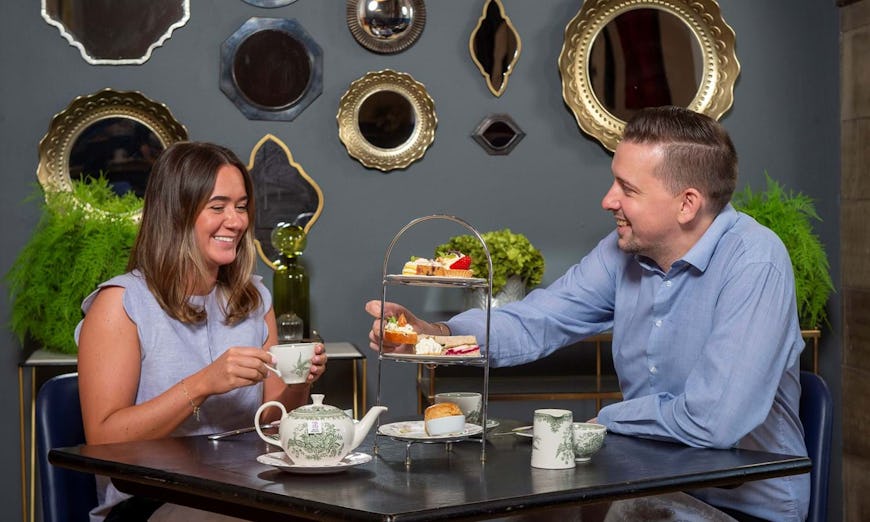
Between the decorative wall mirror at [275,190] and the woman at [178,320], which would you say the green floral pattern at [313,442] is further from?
the decorative wall mirror at [275,190]

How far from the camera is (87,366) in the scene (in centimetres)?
231

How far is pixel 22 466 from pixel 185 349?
149cm

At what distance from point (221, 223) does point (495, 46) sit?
188 cm

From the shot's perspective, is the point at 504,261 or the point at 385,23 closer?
the point at 504,261

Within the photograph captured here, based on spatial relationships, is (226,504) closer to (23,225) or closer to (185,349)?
(185,349)

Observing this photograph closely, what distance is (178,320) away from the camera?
2461 millimetres

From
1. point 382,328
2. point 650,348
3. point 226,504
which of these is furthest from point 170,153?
point 650,348

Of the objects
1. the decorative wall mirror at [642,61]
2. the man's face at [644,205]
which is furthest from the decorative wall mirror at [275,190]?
the man's face at [644,205]

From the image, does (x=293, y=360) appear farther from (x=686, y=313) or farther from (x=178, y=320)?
(x=686, y=313)

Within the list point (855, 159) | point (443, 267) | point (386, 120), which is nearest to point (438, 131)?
point (386, 120)

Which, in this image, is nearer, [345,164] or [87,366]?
[87,366]

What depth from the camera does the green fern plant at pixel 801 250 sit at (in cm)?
389

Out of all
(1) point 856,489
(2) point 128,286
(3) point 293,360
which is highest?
(2) point 128,286

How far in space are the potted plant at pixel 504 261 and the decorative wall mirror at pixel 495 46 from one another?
0.65m
